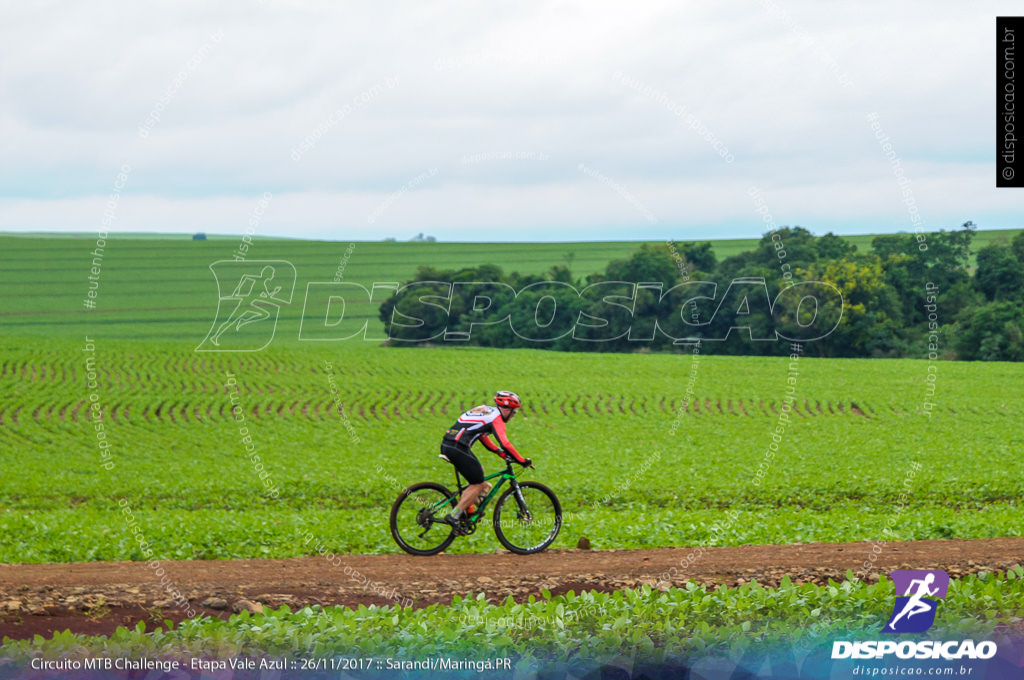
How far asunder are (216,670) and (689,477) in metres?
19.9

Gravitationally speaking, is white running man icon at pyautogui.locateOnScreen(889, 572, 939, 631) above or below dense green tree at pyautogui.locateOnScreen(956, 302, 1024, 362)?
below

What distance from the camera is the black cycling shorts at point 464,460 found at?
12.2 meters

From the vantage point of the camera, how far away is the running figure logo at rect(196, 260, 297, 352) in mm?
66363

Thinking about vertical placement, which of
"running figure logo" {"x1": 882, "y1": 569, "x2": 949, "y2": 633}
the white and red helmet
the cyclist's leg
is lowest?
"running figure logo" {"x1": 882, "y1": 569, "x2": 949, "y2": 633}

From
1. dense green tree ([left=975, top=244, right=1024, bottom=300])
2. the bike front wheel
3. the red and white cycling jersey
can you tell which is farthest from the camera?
dense green tree ([left=975, top=244, right=1024, bottom=300])

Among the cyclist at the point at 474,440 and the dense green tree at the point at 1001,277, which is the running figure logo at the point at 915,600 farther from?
the dense green tree at the point at 1001,277

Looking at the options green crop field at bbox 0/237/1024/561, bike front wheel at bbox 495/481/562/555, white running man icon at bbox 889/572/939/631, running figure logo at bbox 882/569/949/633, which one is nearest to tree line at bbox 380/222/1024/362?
green crop field at bbox 0/237/1024/561

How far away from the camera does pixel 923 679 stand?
7.79 metres

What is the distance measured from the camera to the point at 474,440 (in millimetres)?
12250

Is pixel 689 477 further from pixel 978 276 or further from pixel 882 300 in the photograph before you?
pixel 978 276

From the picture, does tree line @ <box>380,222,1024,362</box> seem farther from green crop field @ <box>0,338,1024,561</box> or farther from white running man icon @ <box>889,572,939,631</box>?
white running man icon @ <box>889,572,939,631</box>

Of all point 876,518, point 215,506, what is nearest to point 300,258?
point 215,506
